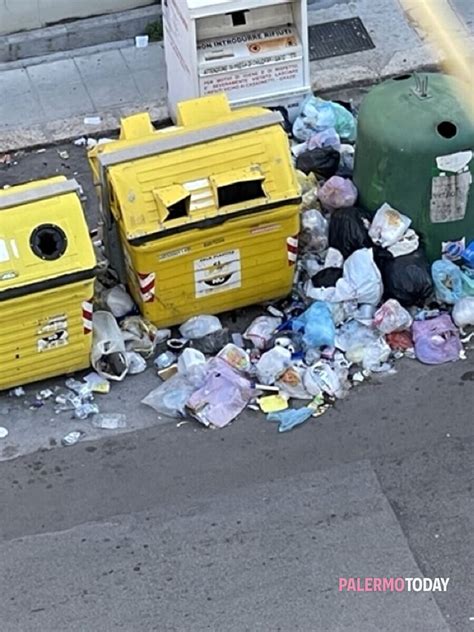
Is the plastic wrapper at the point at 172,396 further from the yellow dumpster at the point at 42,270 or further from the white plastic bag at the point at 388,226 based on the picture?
the white plastic bag at the point at 388,226

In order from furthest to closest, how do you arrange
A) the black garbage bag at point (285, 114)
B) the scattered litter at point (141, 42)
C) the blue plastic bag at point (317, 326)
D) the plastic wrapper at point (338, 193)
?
the scattered litter at point (141, 42), the black garbage bag at point (285, 114), the plastic wrapper at point (338, 193), the blue plastic bag at point (317, 326)

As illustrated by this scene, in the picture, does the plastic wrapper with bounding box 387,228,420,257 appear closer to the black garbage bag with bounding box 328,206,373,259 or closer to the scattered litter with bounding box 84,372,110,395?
the black garbage bag with bounding box 328,206,373,259

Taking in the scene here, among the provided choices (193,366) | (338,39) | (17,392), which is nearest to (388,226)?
(193,366)

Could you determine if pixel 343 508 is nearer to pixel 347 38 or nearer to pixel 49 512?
pixel 49 512

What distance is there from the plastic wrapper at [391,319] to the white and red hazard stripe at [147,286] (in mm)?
1277

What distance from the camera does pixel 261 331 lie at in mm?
6746

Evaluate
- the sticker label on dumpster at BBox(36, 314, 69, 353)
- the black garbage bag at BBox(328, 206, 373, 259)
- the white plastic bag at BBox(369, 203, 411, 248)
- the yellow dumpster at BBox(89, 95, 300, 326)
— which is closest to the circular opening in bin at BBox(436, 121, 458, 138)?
the white plastic bag at BBox(369, 203, 411, 248)

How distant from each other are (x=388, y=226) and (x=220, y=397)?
1.44 metres

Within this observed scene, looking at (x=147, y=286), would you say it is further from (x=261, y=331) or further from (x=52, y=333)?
(x=261, y=331)

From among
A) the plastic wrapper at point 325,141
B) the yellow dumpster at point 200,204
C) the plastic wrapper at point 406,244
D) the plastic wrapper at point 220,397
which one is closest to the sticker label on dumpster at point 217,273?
the yellow dumpster at point 200,204

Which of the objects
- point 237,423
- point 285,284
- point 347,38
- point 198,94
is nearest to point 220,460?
point 237,423

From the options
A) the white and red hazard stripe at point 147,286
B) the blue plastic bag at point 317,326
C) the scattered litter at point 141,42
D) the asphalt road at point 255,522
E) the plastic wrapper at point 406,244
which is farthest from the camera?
the scattered litter at point 141,42

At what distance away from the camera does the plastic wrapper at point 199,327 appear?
6.74m

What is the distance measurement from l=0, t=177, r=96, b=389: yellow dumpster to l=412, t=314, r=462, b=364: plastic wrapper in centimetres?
185
